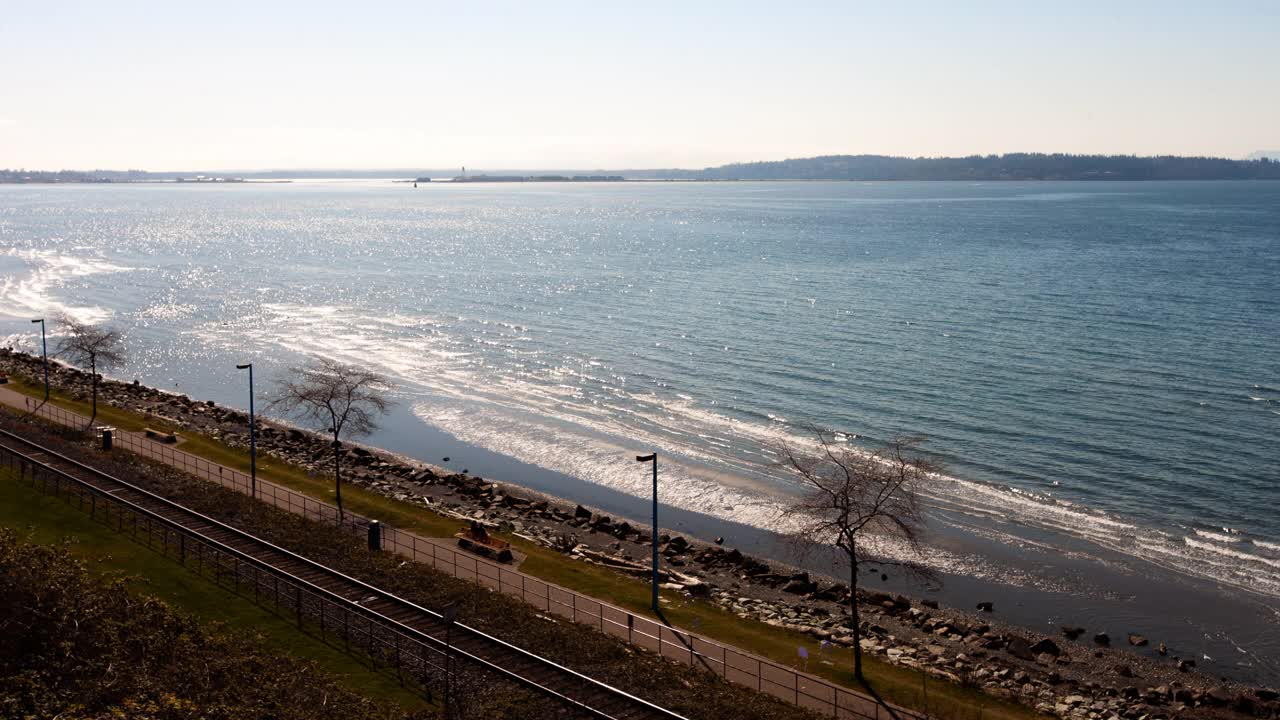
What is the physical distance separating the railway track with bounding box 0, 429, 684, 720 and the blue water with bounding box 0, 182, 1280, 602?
58.0ft

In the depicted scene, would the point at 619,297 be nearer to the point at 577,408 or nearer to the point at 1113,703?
the point at 577,408

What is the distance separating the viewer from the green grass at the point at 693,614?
26844mm

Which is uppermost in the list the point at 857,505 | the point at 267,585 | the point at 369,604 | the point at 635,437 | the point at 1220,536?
the point at 857,505

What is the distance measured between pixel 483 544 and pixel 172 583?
33.3ft

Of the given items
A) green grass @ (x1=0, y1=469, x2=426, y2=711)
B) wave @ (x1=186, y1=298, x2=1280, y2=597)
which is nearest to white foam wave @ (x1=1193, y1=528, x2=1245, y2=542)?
wave @ (x1=186, y1=298, x2=1280, y2=597)

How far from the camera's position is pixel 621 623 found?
98.2 feet

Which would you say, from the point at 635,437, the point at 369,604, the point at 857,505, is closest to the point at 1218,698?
the point at 857,505

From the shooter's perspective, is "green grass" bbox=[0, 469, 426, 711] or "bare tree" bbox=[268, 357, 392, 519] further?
"bare tree" bbox=[268, 357, 392, 519]

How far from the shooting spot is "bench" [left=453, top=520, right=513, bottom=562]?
117 ft

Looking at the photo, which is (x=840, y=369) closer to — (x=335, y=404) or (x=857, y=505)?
(x=335, y=404)

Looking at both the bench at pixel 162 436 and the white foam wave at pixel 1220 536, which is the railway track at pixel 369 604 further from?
the white foam wave at pixel 1220 536

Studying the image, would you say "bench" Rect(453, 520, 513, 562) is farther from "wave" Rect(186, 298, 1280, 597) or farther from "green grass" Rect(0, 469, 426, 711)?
"wave" Rect(186, 298, 1280, 597)

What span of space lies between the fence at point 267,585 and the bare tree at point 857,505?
10.6 meters

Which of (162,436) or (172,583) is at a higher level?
(172,583)
